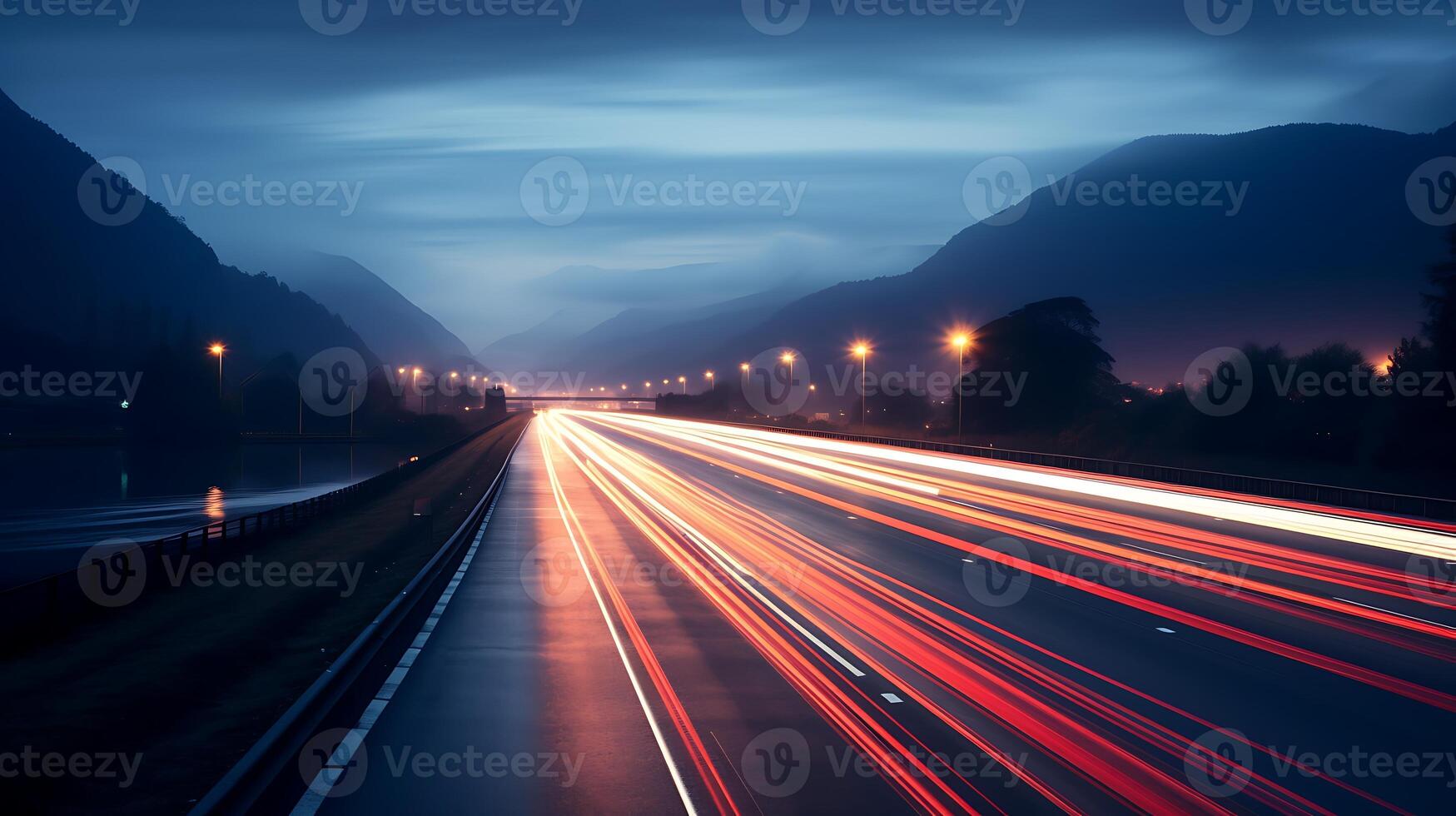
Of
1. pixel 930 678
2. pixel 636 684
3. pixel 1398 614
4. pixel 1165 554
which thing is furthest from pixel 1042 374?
pixel 636 684

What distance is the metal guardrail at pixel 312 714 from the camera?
24.5 ft

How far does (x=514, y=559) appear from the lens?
952 inches

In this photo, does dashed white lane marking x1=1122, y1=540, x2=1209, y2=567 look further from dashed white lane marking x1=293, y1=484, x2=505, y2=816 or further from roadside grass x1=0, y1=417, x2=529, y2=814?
roadside grass x1=0, y1=417, x2=529, y2=814

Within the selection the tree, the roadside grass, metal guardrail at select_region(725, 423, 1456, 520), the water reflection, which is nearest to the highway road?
the roadside grass

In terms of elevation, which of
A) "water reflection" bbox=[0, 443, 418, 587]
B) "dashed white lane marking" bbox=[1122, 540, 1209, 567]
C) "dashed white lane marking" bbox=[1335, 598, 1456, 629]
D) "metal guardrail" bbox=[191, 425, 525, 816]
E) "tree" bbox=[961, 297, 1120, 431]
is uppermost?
"tree" bbox=[961, 297, 1120, 431]

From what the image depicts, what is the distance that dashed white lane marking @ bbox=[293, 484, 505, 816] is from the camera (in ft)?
27.3

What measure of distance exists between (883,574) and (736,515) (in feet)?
42.6

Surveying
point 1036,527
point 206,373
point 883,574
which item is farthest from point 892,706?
point 206,373

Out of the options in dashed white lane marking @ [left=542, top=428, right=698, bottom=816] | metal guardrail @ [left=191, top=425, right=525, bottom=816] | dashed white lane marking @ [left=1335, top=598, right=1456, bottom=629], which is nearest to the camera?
metal guardrail @ [left=191, top=425, right=525, bottom=816]

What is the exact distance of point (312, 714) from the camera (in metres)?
9.79

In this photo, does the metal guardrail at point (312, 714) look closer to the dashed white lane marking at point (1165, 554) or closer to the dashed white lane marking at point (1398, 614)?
the dashed white lane marking at point (1398, 614)

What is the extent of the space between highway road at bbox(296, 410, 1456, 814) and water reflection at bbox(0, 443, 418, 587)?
28672 mm

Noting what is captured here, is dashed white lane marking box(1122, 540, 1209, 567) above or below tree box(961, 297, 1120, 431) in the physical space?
below

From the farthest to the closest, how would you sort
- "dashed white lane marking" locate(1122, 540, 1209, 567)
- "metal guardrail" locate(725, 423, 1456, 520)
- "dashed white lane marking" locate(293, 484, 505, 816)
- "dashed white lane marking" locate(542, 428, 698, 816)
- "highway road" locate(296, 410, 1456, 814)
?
"metal guardrail" locate(725, 423, 1456, 520) < "dashed white lane marking" locate(1122, 540, 1209, 567) < "highway road" locate(296, 410, 1456, 814) < "dashed white lane marking" locate(542, 428, 698, 816) < "dashed white lane marking" locate(293, 484, 505, 816)
